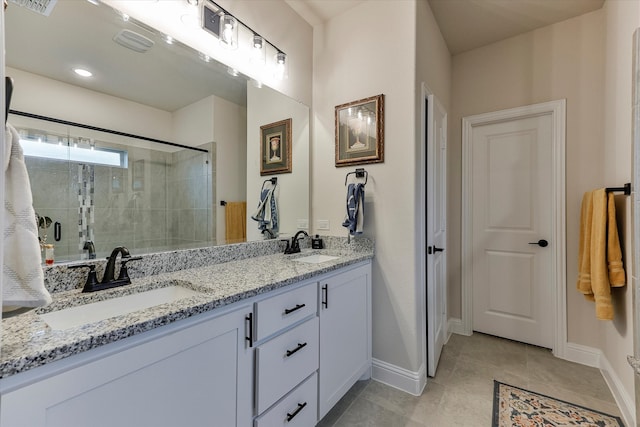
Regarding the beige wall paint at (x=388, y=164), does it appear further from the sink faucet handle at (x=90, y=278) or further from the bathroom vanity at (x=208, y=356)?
Answer: the sink faucet handle at (x=90, y=278)

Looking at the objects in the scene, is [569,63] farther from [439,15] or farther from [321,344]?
[321,344]

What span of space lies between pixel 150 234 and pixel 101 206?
24 centimetres

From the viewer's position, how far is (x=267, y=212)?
81.7 inches

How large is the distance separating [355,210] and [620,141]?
177 cm

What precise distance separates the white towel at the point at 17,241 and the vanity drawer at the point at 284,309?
668mm

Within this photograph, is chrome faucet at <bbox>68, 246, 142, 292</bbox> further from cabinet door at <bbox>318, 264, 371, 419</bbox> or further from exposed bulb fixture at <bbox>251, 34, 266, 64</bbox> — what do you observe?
exposed bulb fixture at <bbox>251, 34, 266, 64</bbox>

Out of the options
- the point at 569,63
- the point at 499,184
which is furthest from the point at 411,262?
the point at 569,63

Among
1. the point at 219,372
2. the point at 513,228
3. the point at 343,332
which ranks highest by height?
the point at 513,228

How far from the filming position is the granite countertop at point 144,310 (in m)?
0.64

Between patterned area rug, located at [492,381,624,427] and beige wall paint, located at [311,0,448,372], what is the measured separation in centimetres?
52

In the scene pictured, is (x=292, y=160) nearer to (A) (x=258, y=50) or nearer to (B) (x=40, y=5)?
(A) (x=258, y=50)

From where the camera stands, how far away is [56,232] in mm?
1103

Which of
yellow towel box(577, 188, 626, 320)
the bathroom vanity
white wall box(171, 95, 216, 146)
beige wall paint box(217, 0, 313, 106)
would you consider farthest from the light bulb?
yellow towel box(577, 188, 626, 320)

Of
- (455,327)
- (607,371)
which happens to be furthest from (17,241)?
(607,371)
